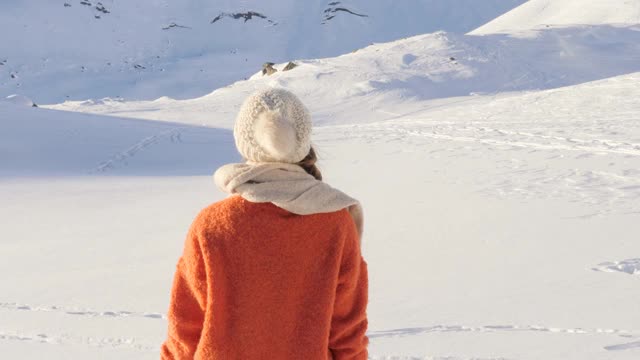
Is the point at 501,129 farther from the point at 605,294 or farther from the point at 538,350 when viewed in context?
the point at 538,350

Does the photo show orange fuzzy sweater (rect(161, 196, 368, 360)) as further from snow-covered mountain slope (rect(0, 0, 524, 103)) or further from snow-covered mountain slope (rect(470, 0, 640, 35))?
snow-covered mountain slope (rect(0, 0, 524, 103))

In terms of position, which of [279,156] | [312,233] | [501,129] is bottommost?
[501,129]

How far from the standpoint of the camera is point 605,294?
180 inches

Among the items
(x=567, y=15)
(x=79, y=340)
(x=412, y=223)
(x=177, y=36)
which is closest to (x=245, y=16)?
(x=177, y=36)

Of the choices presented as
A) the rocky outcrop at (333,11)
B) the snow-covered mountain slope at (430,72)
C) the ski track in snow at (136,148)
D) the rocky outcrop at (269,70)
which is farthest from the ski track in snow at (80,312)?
the rocky outcrop at (333,11)

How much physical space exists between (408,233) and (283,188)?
4.93 metres

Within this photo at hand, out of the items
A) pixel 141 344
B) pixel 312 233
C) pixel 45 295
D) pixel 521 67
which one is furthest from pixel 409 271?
pixel 521 67

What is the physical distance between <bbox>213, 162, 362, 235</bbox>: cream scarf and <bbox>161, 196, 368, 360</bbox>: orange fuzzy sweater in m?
0.04

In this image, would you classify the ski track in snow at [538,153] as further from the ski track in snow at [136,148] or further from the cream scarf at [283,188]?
the cream scarf at [283,188]

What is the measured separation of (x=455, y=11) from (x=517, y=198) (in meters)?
61.8

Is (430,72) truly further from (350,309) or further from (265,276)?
(265,276)

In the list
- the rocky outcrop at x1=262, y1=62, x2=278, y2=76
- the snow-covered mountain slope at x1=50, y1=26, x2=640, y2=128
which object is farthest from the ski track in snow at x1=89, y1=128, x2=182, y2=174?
the rocky outcrop at x1=262, y1=62, x2=278, y2=76

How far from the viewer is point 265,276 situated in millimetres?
1772

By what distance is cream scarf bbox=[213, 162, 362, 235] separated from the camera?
1.75 meters
